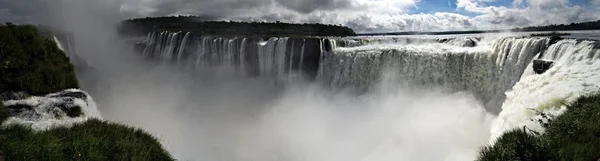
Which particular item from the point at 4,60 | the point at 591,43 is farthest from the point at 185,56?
the point at 591,43

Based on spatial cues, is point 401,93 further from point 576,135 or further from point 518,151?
point 518,151

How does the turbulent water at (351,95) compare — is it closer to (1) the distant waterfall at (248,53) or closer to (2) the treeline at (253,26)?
(1) the distant waterfall at (248,53)

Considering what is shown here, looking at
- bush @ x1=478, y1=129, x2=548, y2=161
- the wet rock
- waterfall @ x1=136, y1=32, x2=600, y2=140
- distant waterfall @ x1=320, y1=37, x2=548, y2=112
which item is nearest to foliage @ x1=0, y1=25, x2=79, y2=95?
the wet rock

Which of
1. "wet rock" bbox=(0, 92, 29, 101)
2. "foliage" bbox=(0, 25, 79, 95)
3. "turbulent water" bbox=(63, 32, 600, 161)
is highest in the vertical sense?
"foliage" bbox=(0, 25, 79, 95)

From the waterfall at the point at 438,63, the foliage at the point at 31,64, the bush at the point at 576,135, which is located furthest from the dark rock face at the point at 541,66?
the foliage at the point at 31,64

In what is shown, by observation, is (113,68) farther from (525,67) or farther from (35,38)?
(525,67)

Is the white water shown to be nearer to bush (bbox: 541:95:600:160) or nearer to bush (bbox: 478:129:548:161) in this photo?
bush (bbox: 478:129:548:161)
